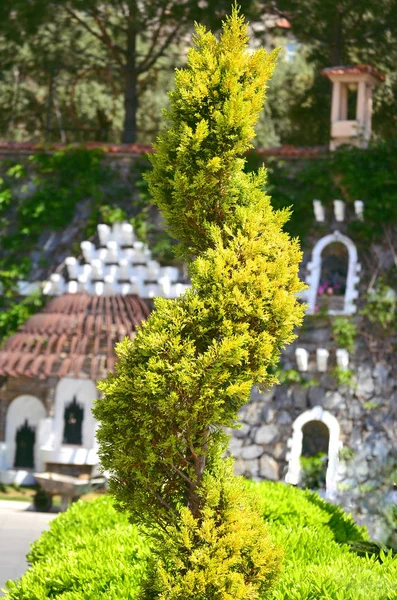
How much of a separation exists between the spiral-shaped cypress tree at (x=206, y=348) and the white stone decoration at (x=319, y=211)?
1037 cm

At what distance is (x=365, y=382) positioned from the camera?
55.9ft

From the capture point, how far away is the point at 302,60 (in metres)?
25.0

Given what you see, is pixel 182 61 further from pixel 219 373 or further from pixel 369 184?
pixel 219 373

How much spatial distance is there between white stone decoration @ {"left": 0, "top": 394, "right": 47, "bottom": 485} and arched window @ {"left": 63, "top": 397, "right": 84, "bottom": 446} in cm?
59

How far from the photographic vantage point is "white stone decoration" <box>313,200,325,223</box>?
1783cm

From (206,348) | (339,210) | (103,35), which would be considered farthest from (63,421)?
(206,348)

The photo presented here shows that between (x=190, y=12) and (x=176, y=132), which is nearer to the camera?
(x=176, y=132)

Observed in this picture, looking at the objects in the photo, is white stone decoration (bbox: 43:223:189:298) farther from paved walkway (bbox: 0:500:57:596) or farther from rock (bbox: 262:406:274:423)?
paved walkway (bbox: 0:500:57:596)

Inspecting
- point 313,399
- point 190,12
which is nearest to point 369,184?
point 313,399

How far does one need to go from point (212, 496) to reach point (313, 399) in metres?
10.3

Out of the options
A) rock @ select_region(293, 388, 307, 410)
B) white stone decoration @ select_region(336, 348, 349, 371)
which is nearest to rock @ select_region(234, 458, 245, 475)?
rock @ select_region(293, 388, 307, 410)

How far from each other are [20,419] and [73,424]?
3.75 ft

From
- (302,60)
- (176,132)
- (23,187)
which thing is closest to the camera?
(176,132)

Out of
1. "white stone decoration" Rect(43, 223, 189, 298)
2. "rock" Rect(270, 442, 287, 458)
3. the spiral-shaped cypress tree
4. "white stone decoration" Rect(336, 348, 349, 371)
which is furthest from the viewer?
"white stone decoration" Rect(43, 223, 189, 298)
